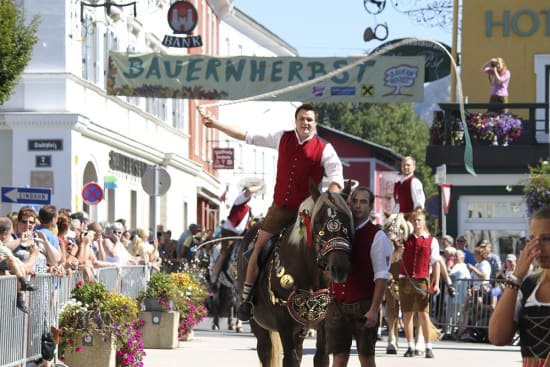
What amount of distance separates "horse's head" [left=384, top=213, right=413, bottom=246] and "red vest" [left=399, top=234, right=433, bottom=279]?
19cm

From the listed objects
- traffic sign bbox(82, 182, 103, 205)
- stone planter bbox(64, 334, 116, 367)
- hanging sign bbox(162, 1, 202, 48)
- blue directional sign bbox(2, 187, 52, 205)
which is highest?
hanging sign bbox(162, 1, 202, 48)

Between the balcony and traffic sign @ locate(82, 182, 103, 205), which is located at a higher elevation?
the balcony

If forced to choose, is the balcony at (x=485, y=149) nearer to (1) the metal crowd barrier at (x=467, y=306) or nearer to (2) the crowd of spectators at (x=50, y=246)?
(1) the metal crowd barrier at (x=467, y=306)

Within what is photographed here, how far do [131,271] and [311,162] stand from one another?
29.3 ft

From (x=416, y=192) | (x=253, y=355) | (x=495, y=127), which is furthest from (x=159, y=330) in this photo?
(x=495, y=127)

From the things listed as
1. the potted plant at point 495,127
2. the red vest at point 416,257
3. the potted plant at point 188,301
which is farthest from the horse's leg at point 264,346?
the potted plant at point 495,127

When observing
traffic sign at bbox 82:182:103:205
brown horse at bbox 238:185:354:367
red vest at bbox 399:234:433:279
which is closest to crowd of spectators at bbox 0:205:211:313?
brown horse at bbox 238:185:354:367

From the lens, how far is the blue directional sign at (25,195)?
24.0 meters

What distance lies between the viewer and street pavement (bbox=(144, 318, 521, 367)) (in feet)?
58.9

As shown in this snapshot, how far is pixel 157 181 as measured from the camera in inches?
1166

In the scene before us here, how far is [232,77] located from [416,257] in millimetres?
16542

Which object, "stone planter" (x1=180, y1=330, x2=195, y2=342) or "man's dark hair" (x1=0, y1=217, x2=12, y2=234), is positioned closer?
"man's dark hair" (x1=0, y1=217, x2=12, y2=234)

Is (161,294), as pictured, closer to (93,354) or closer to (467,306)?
(93,354)

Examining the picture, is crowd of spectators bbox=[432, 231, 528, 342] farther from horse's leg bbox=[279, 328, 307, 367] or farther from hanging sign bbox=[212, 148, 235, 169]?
hanging sign bbox=[212, 148, 235, 169]
